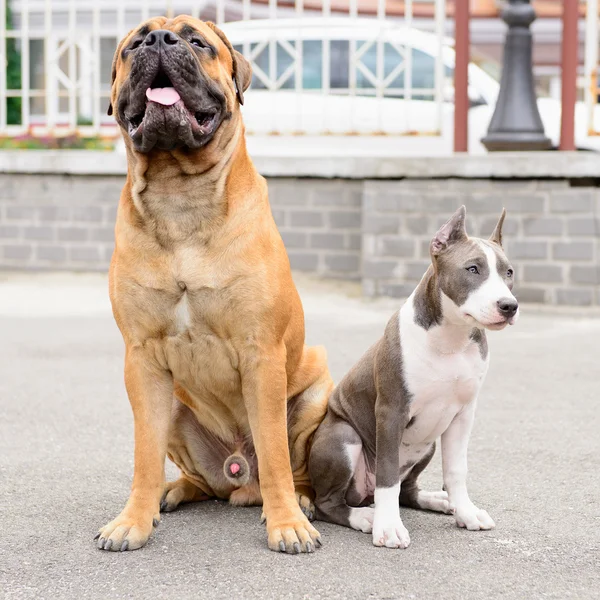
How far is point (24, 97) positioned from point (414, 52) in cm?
420

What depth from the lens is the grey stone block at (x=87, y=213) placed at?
428 inches

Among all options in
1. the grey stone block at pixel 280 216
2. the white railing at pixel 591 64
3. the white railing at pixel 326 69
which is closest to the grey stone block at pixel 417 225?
the white railing at pixel 326 69

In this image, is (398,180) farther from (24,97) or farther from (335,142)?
(24,97)

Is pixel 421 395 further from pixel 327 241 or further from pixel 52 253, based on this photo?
pixel 52 253

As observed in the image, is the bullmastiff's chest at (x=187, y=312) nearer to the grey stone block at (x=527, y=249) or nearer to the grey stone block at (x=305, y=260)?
the grey stone block at (x=527, y=249)

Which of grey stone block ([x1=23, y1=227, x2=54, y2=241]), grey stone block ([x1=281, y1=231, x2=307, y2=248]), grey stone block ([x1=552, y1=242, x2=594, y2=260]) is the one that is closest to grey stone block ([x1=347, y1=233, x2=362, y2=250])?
grey stone block ([x1=281, y1=231, x2=307, y2=248])

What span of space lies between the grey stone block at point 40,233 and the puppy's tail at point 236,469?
297 inches

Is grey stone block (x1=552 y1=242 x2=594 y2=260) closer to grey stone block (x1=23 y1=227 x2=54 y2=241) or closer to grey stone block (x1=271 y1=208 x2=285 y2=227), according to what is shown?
grey stone block (x1=271 y1=208 x2=285 y2=227)

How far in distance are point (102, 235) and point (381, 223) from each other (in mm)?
3089

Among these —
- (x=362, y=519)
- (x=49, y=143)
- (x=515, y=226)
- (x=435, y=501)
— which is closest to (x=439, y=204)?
(x=515, y=226)

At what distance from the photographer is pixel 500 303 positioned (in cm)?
344

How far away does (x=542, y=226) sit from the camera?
30.1 ft

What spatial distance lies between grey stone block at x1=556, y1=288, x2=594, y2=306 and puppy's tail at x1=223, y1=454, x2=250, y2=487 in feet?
19.4

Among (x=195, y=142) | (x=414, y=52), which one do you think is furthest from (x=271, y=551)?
(x=414, y=52)
